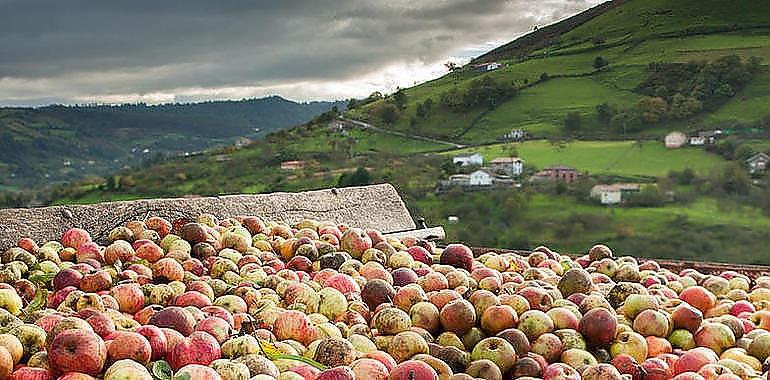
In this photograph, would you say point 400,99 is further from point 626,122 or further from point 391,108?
point 626,122

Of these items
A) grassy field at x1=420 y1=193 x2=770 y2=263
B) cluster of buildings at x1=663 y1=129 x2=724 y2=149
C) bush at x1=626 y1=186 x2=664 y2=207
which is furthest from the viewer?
cluster of buildings at x1=663 y1=129 x2=724 y2=149

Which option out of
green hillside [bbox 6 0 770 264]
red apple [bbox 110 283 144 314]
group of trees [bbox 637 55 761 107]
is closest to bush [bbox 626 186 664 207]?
green hillside [bbox 6 0 770 264]

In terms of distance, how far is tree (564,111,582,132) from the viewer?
19734mm

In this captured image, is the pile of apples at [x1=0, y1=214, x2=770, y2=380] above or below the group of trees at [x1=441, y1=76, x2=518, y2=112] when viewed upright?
below

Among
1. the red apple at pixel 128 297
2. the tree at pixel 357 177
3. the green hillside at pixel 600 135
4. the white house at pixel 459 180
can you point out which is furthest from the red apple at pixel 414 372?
the tree at pixel 357 177

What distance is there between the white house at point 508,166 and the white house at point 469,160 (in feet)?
2.07

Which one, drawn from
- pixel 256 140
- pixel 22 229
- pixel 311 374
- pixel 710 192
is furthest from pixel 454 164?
pixel 311 374

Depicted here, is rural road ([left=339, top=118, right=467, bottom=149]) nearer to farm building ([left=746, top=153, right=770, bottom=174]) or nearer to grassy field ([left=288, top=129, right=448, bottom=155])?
grassy field ([left=288, top=129, right=448, bottom=155])

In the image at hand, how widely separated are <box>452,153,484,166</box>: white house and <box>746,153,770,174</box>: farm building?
272 inches

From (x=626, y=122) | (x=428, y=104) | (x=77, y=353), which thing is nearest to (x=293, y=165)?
(x=428, y=104)

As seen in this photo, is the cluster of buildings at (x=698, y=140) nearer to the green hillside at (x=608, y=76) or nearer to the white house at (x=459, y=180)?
the green hillside at (x=608, y=76)

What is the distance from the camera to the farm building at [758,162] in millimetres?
14656

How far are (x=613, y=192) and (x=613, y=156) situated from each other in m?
1.39

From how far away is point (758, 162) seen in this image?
14906 millimetres
